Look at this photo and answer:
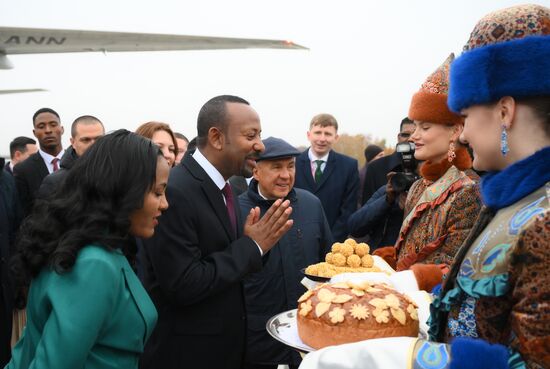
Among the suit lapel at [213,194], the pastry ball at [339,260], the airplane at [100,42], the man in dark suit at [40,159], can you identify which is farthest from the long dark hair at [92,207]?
the airplane at [100,42]

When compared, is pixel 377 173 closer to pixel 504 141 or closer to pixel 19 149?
pixel 504 141

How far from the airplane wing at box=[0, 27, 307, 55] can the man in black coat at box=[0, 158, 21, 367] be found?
895 cm

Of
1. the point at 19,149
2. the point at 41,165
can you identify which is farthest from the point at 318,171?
the point at 19,149

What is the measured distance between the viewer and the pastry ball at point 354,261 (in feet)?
9.69

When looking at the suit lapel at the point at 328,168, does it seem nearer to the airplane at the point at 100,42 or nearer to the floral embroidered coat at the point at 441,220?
the floral embroidered coat at the point at 441,220

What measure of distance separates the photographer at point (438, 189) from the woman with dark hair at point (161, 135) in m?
2.28

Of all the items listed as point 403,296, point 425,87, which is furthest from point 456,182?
point 403,296

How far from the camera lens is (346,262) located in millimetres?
3016

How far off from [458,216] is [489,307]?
1.40m

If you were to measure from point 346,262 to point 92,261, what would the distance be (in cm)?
154

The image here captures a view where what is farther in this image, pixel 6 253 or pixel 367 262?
pixel 6 253

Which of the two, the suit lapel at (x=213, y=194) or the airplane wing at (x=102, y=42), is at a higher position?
the airplane wing at (x=102, y=42)

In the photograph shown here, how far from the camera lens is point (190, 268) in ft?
8.46

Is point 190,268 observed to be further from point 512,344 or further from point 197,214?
point 512,344
